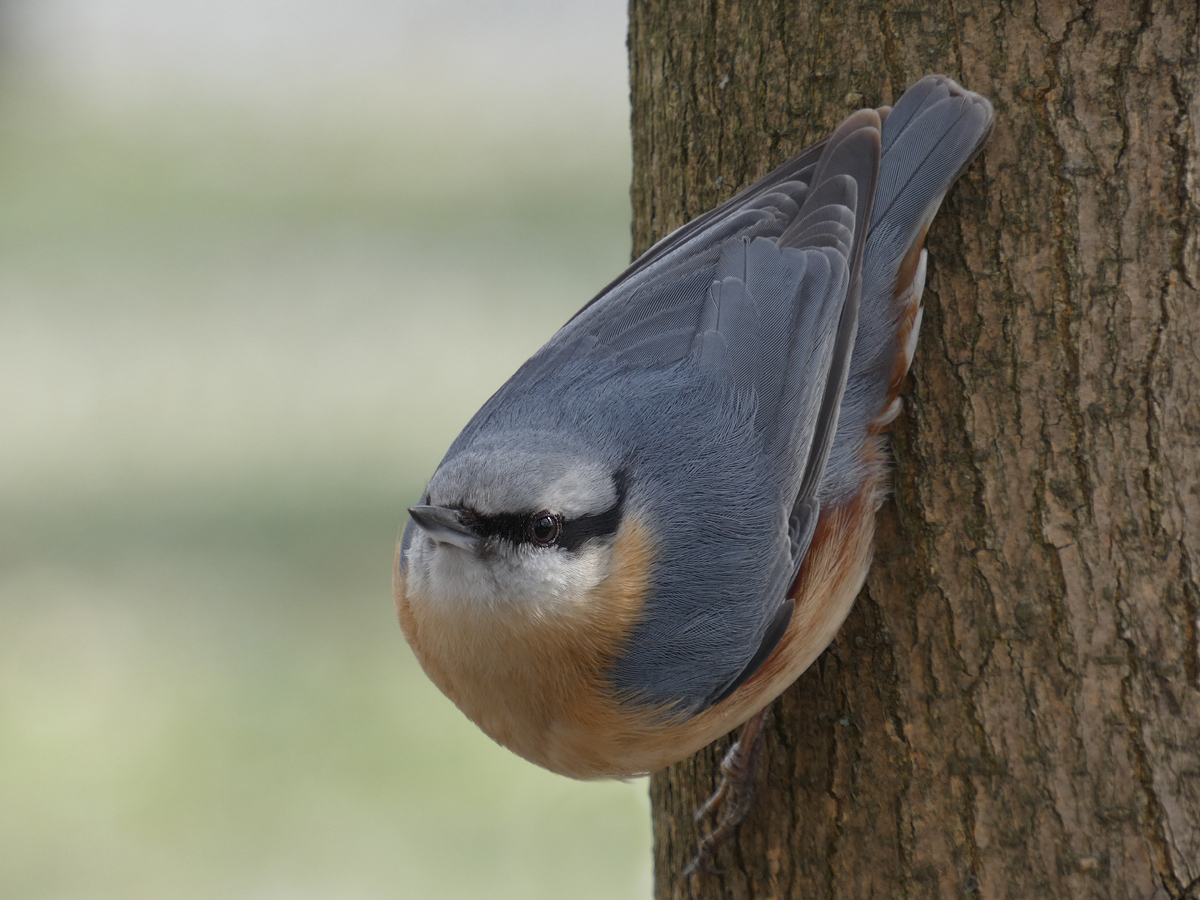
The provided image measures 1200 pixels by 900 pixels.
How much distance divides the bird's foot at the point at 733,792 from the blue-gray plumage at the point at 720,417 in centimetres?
30

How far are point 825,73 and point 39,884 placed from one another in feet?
13.3

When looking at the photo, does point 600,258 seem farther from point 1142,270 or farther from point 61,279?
point 1142,270

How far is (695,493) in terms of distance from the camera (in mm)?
2170

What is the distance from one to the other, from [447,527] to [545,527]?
17 centimetres

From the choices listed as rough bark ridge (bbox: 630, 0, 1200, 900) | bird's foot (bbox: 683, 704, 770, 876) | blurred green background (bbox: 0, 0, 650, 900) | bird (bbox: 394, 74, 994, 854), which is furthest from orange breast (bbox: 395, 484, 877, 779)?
blurred green background (bbox: 0, 0, 650, 900)

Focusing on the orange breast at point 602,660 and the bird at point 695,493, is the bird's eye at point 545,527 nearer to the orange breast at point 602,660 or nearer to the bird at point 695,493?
the bird at point 695,493

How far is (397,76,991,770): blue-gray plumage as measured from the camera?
207cm

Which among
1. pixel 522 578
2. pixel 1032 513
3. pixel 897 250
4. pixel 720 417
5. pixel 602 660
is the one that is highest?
pixel 897 250

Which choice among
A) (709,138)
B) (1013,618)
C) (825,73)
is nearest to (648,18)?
(709,138)

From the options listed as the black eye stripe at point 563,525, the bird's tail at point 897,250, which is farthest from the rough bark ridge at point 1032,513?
the black eye stripe at point 563,525

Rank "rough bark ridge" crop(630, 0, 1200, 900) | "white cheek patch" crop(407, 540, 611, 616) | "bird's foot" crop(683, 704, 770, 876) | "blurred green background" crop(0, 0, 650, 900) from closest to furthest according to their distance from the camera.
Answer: "rough bark ridge" crop(630, 0, 1200, 900) → "white cheek patch" crop(407, 540, 611, 616) → "bird's foot" crop(683, 704, 770, 876) → "blurred green background" crop(0, 0, 650, 900)

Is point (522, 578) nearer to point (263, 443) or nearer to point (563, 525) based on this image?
point (563, 525)

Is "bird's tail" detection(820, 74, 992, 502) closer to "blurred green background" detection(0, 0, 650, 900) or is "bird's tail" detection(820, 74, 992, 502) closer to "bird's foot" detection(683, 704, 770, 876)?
"bird's foot" detection(683, 704, 770, 876)

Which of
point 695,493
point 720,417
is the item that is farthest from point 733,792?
point 720,417
